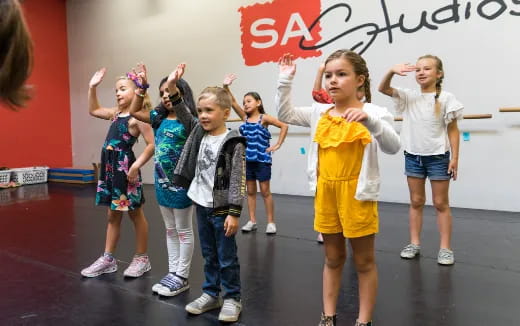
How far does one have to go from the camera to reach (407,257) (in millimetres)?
2756

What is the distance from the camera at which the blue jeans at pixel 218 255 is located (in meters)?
1.91

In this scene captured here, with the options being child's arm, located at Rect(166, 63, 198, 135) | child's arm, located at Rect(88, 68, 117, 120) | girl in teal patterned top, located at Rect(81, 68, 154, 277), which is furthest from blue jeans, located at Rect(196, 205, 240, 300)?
child's arm, located at Rect(88, 68, 117, 120)

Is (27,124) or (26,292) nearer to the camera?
(26,292)

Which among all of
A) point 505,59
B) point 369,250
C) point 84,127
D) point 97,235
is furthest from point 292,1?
point 84,127

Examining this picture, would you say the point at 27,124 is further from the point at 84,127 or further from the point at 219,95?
the point at 219,95

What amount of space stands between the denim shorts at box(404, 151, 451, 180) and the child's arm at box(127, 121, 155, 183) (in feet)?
5.33

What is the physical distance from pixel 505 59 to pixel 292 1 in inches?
102

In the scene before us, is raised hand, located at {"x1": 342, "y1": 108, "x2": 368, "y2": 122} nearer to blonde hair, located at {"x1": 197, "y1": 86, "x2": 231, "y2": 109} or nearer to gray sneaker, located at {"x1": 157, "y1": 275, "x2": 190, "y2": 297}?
blonde hair, located at {"x1": 197, "y1": 86, "x2": 231, "y2": 109}

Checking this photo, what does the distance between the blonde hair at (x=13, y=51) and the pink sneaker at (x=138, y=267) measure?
5.71ft

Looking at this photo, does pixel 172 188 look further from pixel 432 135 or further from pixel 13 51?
pixel 432 135

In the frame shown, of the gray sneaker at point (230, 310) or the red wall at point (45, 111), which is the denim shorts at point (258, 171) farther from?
the red wall at point (45, 111)

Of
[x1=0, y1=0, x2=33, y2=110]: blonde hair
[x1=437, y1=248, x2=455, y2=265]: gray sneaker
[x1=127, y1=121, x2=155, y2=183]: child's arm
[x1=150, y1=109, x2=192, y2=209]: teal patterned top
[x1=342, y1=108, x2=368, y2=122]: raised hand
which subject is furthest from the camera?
[x1=437, y1=248, x2=455, y2=265]: gray sneaker

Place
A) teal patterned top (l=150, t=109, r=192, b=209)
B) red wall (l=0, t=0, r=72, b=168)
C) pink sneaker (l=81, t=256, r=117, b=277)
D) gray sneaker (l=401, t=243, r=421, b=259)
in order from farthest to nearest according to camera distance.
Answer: red wall (l=0, t=0, r=72, b=168) → gray sneaker (l=401, t=243, r=421, b=259) → pink sneaker (l=81, t=256, r=117, b=277) → teal patterned top (l=150, t=109, r=192, b=209)

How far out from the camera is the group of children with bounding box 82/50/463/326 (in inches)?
62.4
